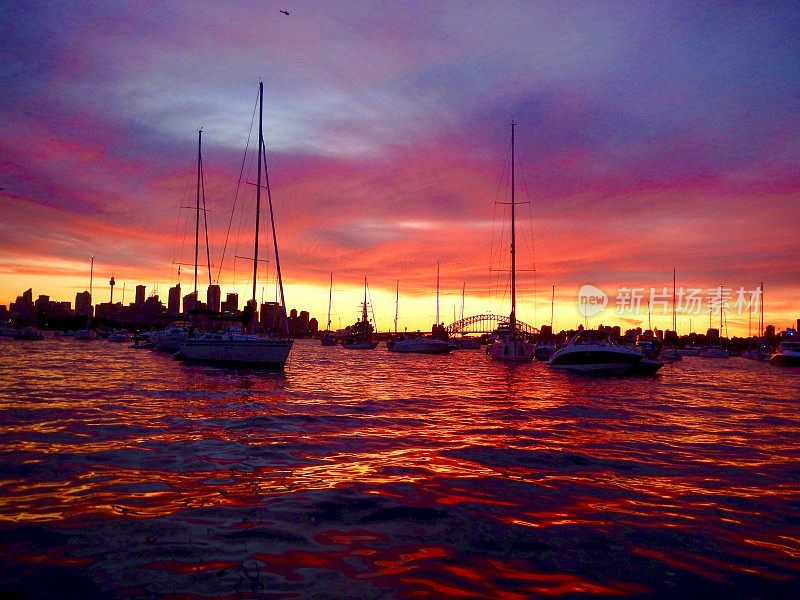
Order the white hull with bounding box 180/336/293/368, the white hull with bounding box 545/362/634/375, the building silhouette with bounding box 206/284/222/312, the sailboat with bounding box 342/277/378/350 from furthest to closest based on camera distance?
the sailboat with bounding box 342/277/378/350, the building silhouette with bounding box 206/284/222/312, the white hull with bounding box 545/362/634/375, the white hull with bounding box 180/336/293/368

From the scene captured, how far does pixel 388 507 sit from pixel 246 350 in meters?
32.1

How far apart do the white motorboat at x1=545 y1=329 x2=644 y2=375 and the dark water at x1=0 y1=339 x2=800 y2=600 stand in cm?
2599

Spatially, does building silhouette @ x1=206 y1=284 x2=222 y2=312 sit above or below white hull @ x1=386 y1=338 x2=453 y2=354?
above

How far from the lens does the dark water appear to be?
5148mm

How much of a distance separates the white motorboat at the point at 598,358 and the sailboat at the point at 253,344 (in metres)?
23.6

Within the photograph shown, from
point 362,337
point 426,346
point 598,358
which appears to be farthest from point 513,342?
point 362,337

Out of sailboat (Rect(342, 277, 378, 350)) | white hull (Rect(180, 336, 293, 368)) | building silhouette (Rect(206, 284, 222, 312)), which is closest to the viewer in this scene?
white hull (Rect(180, 336, 293, 368))

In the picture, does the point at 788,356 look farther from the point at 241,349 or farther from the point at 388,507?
the point at 388,507

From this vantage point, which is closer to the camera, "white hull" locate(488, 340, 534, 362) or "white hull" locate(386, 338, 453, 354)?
"white hull" locate(488, 340, 534, 362)

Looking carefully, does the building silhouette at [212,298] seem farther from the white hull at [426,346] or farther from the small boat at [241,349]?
the white hull at [426,346]

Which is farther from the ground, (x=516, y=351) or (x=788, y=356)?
(x=516, y=351)

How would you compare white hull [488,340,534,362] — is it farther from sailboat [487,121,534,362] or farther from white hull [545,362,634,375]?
white hull [545,362,634,375]

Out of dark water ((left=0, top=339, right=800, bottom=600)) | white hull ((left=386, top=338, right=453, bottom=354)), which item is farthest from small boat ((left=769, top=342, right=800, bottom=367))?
dark water ((left=0, top=339, right=800, bottom=600))

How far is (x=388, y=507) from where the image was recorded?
7.43 metres
